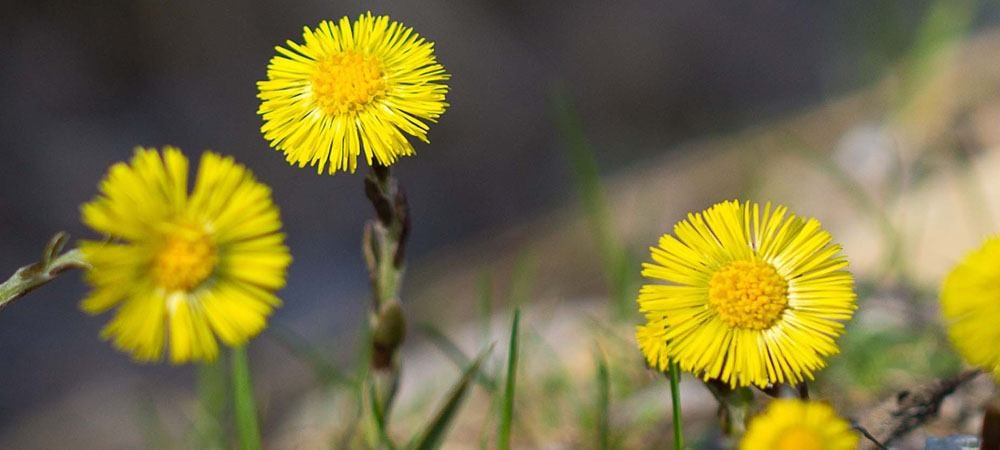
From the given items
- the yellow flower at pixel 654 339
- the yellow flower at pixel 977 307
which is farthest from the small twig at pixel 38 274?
the yellow flower at pixel 977 307

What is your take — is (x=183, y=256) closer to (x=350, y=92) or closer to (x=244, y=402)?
(x=350, y=92)

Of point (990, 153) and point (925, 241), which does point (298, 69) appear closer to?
point (925, 241)

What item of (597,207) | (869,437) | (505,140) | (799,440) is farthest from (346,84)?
(505,140)

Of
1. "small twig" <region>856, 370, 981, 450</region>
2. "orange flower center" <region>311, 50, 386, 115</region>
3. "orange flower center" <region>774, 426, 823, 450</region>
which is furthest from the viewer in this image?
"small twig" <region>856, 370, 981, 450</region>

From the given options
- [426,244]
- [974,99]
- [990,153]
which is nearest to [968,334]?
[990,153]

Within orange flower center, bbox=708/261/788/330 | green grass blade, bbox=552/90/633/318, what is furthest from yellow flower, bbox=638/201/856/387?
green grass blade, bbox=552/90/633/318

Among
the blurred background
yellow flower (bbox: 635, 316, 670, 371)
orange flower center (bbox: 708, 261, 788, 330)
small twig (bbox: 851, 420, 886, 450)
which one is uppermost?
the blurred background

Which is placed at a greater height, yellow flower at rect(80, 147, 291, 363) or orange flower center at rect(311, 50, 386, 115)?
orange flower center at rect(311, 50, 386, 115)

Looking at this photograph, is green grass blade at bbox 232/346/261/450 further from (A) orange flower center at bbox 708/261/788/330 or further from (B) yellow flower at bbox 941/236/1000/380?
(B) yellow flower at bbox 941/236/1000/380
